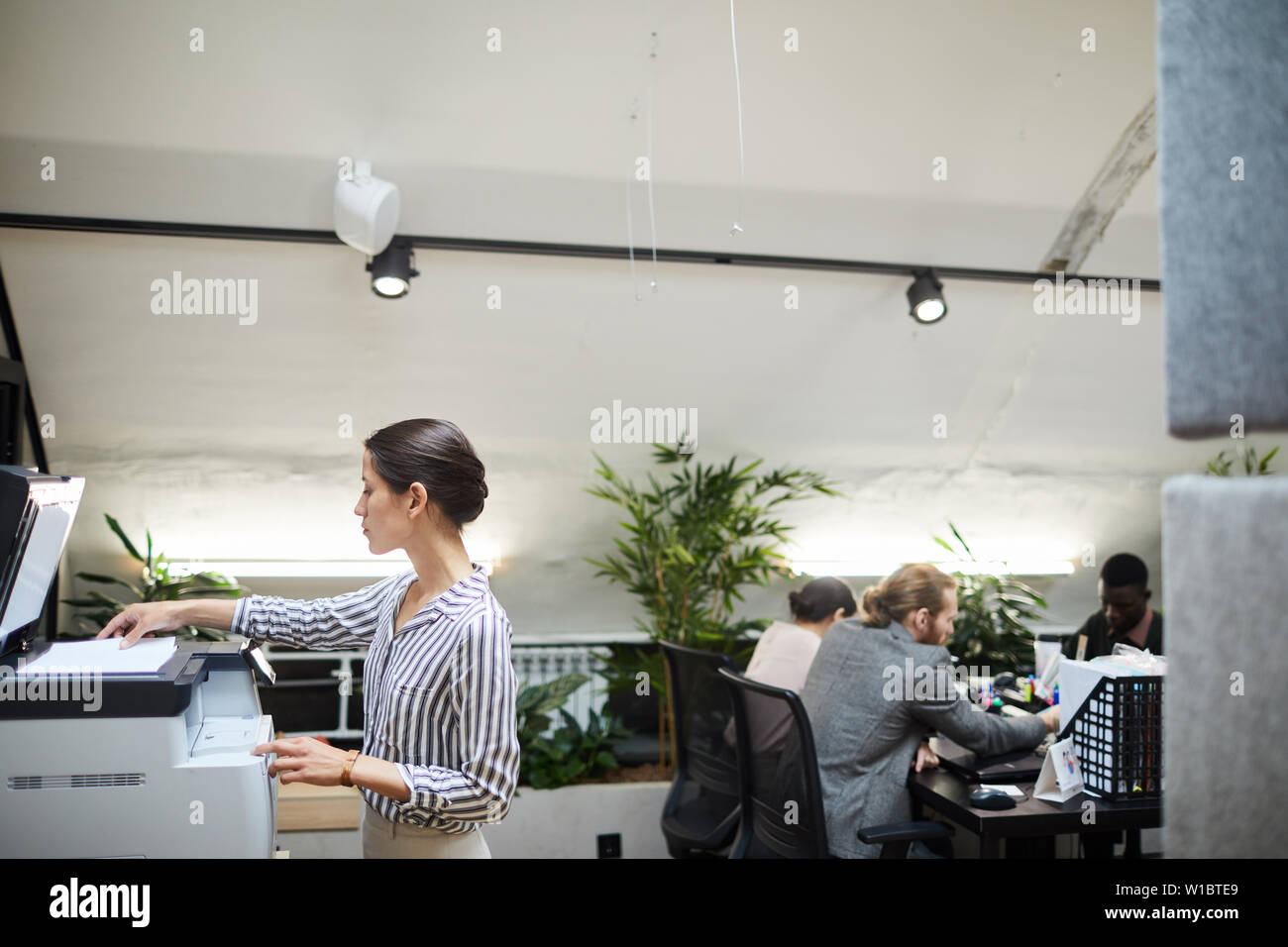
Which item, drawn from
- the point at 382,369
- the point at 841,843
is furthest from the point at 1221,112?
the point at 382,369

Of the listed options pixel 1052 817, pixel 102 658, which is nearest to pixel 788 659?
pixel 1052 817

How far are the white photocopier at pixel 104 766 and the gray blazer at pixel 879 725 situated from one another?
5.67 ft

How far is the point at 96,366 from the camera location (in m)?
3.87

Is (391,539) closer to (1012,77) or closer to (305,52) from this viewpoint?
(305,52)

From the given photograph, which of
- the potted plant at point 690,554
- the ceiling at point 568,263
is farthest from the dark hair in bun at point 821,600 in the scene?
the ceiling at point 568,263

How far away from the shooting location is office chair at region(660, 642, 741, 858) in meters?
2.84

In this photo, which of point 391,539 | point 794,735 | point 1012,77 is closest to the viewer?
point 391,539

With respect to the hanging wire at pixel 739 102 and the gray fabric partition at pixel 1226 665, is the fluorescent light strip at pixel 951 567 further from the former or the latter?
the gray fabric partition at pixel 1226 665

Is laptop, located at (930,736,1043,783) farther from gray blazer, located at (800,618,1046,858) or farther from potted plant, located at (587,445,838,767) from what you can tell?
potted plant, located at (587,445,838,767)

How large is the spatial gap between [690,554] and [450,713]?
9.23 ft

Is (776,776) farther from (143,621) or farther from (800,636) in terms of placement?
(143,621)

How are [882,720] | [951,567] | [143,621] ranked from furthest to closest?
[951,567]
[882,720]
[143,621]

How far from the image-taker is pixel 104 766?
1.32 meters

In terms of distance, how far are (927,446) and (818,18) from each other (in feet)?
8.06
